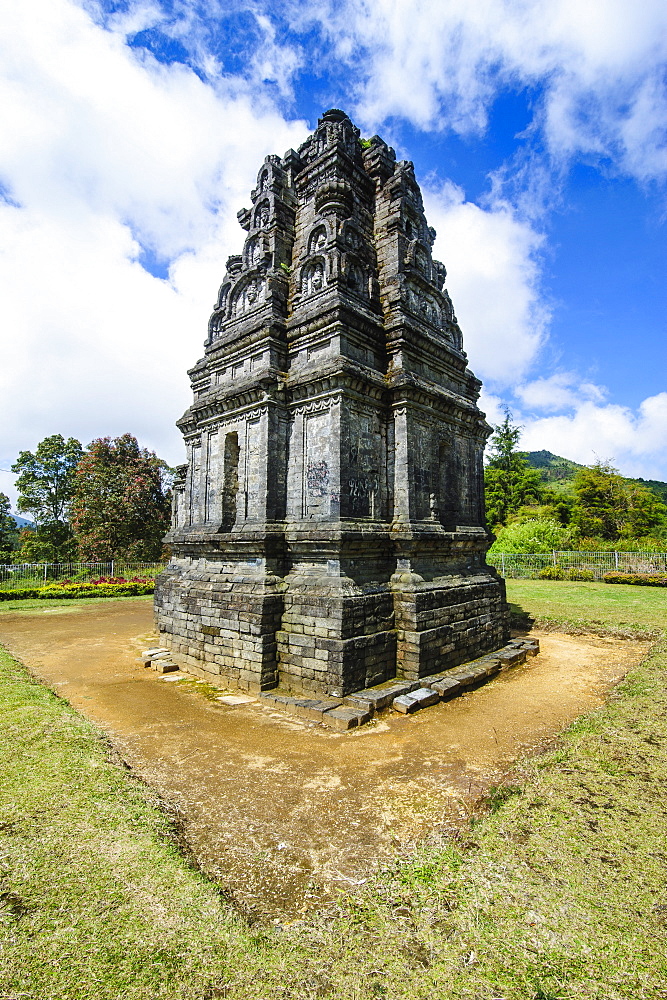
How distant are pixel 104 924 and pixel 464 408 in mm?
10803

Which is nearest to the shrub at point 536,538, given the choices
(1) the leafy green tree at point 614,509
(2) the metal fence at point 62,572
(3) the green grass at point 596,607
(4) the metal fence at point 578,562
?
(4) the metal fence at point 578,562

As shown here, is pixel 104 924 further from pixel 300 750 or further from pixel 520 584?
pixel 520 584

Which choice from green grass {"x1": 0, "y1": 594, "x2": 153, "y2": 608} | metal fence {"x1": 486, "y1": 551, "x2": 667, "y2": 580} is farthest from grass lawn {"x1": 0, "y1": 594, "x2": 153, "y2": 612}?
metal fence {"x1": 486, "y1": 551, "x2": 667, "y2": 580}

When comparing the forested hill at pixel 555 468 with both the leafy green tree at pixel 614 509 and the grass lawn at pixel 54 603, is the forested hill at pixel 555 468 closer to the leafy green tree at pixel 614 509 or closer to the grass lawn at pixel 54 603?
the leafy green tree at pixel 614 509

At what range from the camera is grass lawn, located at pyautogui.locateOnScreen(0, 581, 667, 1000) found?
104 inches

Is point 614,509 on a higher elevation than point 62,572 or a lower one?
higher

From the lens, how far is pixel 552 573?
88.1ft

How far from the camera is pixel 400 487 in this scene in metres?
9.45

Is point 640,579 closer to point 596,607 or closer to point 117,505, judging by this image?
point 596,607

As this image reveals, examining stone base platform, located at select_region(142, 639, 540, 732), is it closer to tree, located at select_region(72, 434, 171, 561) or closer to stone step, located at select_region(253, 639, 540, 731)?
stone step, located at select_region(253, 639, 540, 731)

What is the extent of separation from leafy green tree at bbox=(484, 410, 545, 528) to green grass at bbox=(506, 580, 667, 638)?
19570 mm

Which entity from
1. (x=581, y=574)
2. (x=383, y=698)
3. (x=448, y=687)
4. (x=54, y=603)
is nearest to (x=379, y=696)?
(x=383, y=698)

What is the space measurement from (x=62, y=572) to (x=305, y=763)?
2561 cm

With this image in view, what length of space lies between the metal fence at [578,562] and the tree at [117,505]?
2332cm
